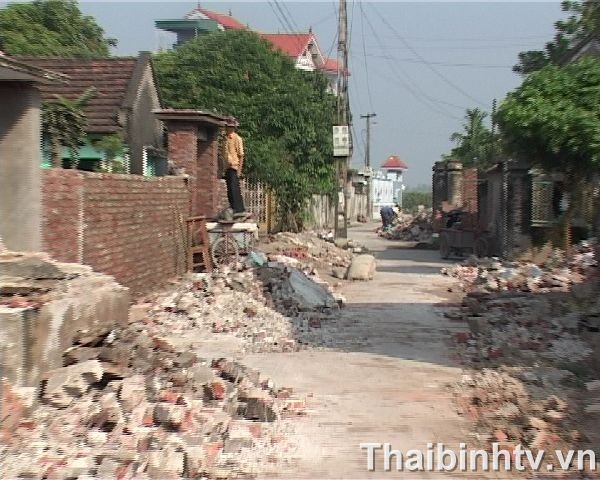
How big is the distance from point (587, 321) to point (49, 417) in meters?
6.21

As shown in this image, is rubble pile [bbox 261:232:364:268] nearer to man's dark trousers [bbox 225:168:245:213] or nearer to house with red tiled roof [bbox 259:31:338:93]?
man's dark trousers [bbox 225:168:245:213]

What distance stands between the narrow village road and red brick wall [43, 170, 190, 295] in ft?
8.72

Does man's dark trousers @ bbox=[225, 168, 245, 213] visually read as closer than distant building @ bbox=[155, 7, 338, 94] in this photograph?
Yes

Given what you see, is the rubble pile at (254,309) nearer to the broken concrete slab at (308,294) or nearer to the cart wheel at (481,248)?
the broken concrete slab at (308,294)

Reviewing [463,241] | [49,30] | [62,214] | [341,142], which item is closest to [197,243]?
[62,214]

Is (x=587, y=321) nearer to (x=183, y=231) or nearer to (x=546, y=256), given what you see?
(x=183, y=231)

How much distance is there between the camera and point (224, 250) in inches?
643

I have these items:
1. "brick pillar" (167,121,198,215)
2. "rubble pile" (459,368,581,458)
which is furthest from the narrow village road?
"brick pillar" (167,121,198,215)

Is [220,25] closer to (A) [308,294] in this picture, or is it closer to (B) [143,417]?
(A) [308,294]

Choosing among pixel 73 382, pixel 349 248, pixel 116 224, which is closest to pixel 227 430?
pixel 73 382

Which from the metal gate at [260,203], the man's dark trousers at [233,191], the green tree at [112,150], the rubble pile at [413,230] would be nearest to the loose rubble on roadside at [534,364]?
the man's dark trousers at [233,191]

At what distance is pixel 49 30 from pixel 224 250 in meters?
18.3

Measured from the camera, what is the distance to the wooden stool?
15680 mm

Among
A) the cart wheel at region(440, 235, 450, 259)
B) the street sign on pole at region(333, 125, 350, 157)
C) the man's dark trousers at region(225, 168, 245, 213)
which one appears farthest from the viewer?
the street sign on pole at region(333, 125, 350, 157)
